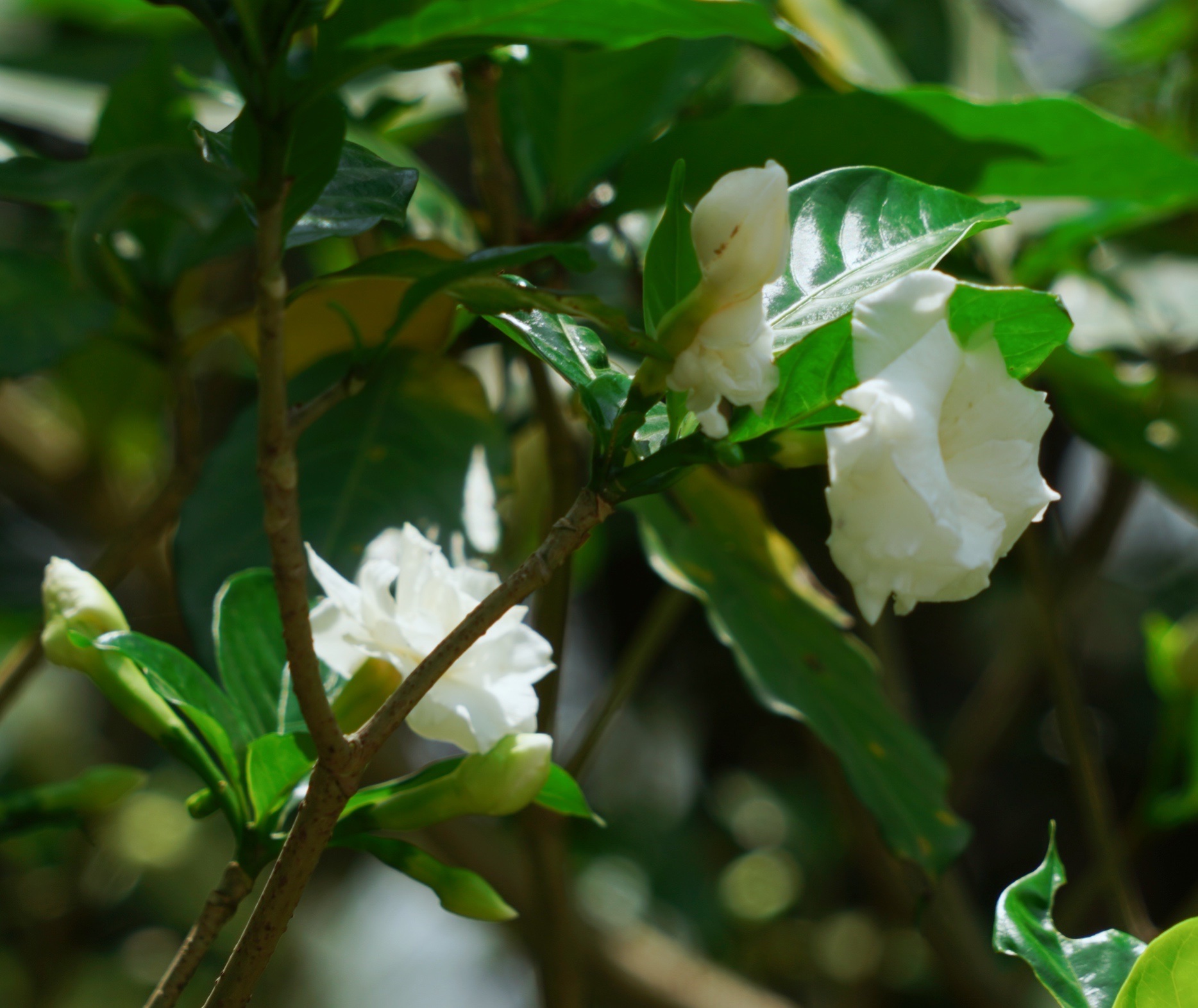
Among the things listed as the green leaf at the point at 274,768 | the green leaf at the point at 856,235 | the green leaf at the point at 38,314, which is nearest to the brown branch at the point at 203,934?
the green leaf at the point at 274,768

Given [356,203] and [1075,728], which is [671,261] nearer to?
[356,203]

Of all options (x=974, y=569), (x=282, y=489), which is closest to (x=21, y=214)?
(x=282, y=489)

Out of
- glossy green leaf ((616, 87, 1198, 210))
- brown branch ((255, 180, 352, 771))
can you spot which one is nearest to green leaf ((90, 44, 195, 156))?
glossy green leaf ((616, 87, 1198, 210))

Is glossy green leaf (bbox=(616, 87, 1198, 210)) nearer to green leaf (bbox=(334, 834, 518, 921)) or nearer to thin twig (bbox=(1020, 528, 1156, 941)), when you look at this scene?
thin twig (bbox=(1020, 528, 1156, 941))

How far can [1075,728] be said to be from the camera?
2.51 ft

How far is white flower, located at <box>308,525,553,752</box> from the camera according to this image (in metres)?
0.37

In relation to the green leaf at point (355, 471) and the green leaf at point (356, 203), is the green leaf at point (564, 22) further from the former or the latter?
the green leaf at point (355, 471)

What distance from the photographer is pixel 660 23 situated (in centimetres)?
42

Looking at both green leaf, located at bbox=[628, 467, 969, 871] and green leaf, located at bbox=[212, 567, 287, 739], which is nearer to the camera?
green leaf, located at bbox=[212, 567, 287, 739]

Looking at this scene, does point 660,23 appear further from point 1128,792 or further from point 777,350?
point 1128,792

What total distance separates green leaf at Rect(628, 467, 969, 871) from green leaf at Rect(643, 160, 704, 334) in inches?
7.7

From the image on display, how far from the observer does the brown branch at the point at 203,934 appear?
336 millimetres

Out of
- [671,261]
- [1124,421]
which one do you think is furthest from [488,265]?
[1124,421]

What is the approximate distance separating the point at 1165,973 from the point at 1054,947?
1.6 inches
